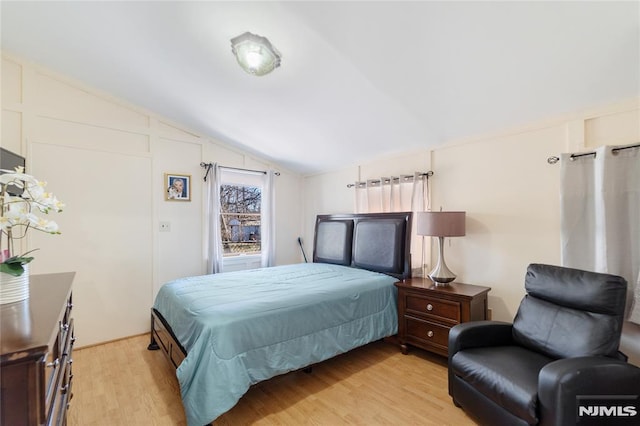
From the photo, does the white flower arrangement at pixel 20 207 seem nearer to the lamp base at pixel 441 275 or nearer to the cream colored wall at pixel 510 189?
the lamp base at pixel 441 275

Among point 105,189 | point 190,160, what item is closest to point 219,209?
point 190,160

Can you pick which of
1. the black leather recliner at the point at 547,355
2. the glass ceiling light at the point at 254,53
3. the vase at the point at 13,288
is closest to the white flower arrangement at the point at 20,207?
the vase at the point at 13,288

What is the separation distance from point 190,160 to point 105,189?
3.42 feet

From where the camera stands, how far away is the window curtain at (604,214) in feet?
6.40

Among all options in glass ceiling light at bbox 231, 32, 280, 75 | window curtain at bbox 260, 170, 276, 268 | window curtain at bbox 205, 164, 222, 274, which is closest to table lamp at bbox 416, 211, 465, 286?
glass ceiling light at bbox 231, 32, 280, 75

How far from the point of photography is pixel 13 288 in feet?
3.82

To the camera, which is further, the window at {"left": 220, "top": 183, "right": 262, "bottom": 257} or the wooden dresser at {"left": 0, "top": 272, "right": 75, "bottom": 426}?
the window at {"left": 220, "top": 183, "right": 262, "bottom": 257}

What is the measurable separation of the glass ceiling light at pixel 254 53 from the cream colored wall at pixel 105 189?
2024 millimetres

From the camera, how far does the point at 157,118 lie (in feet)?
11.8

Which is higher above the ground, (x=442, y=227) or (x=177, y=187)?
(x=177, y=187)

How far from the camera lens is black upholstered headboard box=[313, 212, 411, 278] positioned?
3.20 m

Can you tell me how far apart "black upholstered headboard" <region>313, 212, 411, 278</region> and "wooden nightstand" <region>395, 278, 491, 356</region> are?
15.4 inches

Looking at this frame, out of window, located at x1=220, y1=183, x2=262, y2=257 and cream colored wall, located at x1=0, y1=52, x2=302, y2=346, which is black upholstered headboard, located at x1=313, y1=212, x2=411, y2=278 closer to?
window, located at x1=220, y1=183, x2=262, y2=257

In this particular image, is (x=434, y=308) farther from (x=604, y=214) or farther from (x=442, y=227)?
(x=604, y=214)
